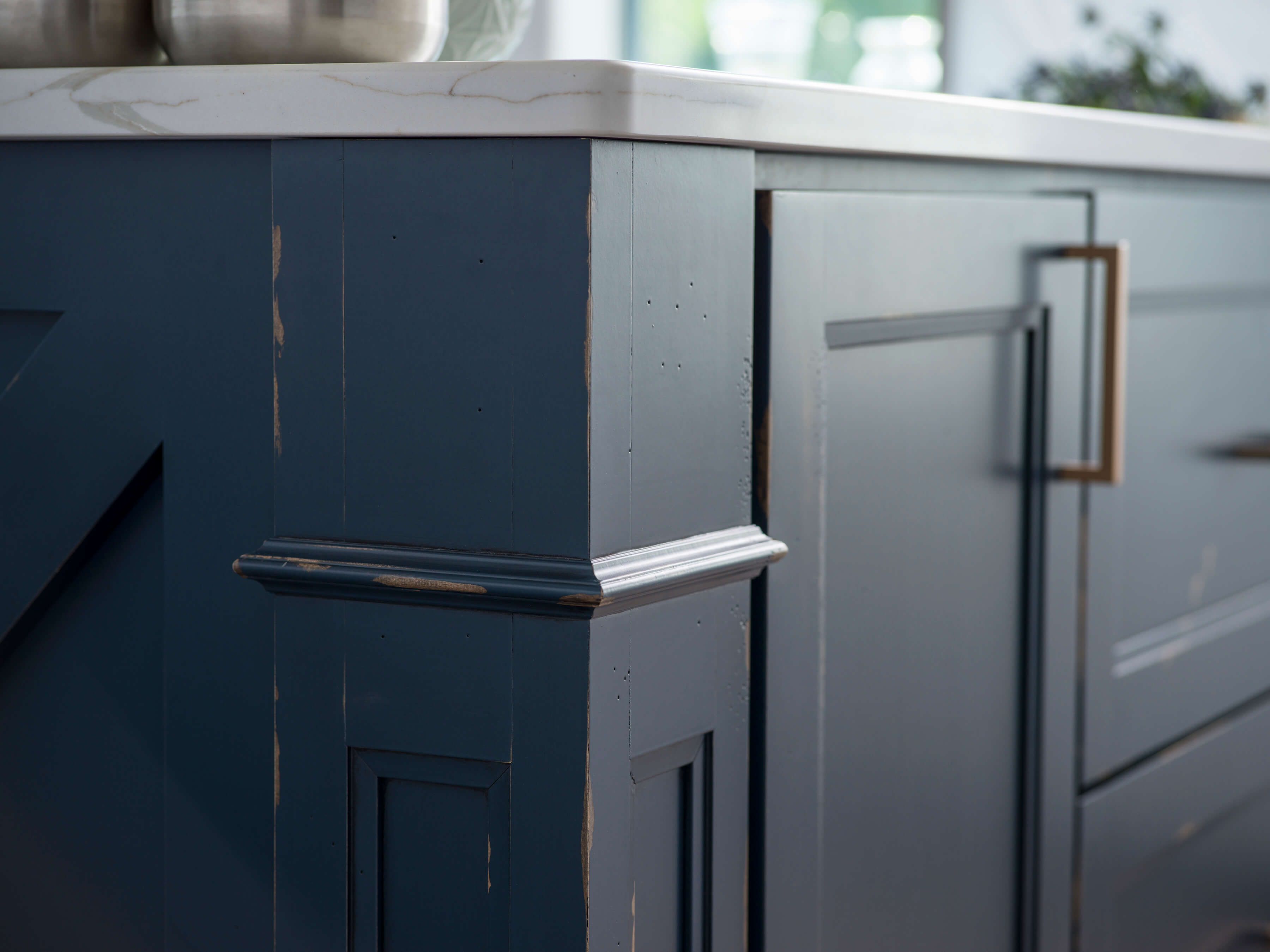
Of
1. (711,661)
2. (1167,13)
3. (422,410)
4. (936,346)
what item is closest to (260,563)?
(422,410)

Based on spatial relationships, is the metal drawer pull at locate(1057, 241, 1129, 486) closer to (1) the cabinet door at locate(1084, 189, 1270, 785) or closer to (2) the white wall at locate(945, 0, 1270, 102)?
(1) the cabinet door at locate(1084, 189, 1270, 785)

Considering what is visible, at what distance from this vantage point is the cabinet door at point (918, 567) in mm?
641

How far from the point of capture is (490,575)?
51 centimetres

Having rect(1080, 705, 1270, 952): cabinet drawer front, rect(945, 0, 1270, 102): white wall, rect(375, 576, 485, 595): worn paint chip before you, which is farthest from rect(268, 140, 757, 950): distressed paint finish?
rect(945, 0, 1270, 102): white wall

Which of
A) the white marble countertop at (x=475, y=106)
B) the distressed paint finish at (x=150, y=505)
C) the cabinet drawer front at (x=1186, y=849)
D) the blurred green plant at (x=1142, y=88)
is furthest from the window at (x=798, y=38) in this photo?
the distressed paint finish at (x=150, y=505)

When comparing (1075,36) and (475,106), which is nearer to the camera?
(475,106)

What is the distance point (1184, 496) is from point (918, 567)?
39cm

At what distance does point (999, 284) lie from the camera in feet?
2.56

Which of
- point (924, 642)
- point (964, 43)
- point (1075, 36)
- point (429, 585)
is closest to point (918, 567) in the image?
point (924, 642)

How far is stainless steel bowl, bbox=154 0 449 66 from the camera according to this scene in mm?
561

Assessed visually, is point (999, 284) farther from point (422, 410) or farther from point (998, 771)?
point (422, 410)

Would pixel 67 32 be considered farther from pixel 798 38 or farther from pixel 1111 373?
pixel 798 38

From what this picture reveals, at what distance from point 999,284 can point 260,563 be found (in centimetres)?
46

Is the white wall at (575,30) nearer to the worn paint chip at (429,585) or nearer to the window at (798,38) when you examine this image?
the window at (798,38)
